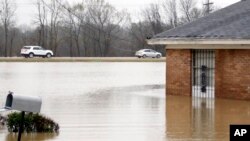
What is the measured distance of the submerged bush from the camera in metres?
14.3

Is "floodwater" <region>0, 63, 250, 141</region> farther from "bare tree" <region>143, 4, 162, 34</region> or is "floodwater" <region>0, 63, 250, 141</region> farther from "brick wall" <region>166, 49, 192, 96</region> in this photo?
"bare tree" <region>143, 4, 162, 34</region>

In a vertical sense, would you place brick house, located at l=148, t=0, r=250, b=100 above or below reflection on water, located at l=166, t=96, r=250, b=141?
above

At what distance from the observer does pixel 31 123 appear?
14406 millimetres

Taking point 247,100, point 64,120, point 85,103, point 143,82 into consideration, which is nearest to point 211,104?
point 247,100

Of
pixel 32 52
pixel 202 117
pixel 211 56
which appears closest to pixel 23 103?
pixel 202 117

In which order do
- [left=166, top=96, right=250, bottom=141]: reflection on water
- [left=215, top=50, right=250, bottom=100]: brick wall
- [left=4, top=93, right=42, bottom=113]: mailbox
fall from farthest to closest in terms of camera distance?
[left=215, top=50, right=250, bottom=100]: brick wall < [left=166, top=96, right=250, bottom=141]: reflection on water < [left=4, top=93, right=42, bottom=113]: mailbox

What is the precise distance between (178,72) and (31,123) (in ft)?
37.2

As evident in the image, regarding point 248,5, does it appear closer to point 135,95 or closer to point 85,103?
point 135,95

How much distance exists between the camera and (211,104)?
21453mm

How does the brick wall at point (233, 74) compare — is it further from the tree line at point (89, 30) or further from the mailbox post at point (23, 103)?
the tree line at point (89, 30)

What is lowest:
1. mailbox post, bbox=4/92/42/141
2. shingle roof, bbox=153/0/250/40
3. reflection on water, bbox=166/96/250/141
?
reflection on water, bbox=166/96/250/141

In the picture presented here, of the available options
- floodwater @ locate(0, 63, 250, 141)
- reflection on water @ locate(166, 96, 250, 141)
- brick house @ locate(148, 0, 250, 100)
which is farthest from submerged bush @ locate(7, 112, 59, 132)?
brick house @ locate(148, 0, 250, 100)

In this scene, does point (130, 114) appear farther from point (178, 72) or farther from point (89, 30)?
point (89, 30)

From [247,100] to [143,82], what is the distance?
1277 centimetres
